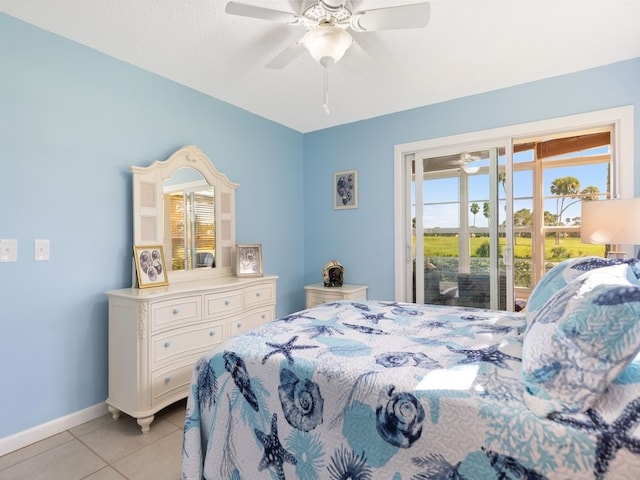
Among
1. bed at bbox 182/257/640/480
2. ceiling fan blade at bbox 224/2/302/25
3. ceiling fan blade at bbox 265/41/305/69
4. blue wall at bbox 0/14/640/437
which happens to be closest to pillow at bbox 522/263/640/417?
bed at bbox 182/257/640/480

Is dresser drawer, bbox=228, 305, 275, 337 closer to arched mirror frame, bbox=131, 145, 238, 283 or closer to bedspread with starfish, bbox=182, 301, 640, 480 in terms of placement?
arched mirror frame, bbox=131, 145, 238, 283

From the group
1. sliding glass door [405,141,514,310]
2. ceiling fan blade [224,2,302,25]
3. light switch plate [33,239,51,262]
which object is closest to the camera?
ceiling fan blade [224,2,302,25]

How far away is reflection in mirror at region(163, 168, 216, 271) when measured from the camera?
2.65 metres

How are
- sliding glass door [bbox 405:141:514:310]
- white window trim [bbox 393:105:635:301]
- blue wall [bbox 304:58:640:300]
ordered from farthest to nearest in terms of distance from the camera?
sliding glass door [bbox 405:141:514:310], blue wall [bbox 304:58:640:300], white window trim [bbox 393:105:635:301]

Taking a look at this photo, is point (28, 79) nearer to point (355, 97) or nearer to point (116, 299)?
point (116, 299)

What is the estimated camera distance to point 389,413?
1021 millimetres

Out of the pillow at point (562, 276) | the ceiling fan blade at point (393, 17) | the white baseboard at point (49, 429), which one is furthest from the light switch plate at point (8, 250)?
the pillow at point (562, 276)

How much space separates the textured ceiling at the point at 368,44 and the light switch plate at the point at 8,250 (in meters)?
1.31

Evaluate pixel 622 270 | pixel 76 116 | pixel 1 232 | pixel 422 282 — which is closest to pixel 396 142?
pixel 422 282

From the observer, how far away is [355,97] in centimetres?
308

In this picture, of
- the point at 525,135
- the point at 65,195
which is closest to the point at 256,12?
the point at 65,195

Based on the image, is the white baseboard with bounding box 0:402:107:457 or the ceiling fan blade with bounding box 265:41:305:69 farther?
the ceiling fan blade with bounding box 265:41:305:69

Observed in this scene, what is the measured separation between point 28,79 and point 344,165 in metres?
2.73

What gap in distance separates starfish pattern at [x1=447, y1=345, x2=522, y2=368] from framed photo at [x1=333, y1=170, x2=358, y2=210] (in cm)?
256
